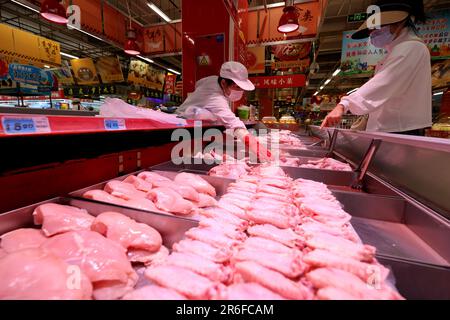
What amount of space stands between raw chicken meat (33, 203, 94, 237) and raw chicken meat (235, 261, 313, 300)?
2.64 feet

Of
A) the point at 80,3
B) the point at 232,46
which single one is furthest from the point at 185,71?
the point at 80,3

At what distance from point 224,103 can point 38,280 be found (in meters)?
2.78

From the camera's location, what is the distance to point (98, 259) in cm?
90

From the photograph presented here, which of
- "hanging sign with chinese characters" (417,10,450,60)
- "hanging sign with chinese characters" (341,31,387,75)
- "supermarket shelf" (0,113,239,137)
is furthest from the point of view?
"hanging sign with chinese characters" (341,31,387,75)

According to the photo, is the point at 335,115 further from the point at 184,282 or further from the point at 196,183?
the point at 184,282

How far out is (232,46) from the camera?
16.1 ft

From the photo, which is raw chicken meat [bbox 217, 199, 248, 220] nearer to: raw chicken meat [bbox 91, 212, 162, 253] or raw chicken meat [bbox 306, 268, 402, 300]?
raw chicken meat [bbox 91, 212, 162, 253]

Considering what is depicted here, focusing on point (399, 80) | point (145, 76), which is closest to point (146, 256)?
point (399, 80)

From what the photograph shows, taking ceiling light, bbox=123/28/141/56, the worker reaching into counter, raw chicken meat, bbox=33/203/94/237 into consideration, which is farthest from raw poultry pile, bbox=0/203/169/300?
ceiling light, bbox=123/28/141/56

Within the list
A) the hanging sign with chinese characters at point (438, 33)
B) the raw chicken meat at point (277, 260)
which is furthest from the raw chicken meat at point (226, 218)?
the hanging sign with chinese characters at point (438, 33)

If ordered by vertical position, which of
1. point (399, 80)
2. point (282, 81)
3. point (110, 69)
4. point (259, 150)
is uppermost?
point (110, 69)

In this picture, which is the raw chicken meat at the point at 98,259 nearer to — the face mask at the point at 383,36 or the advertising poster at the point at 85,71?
the face mask at the point at 383,36

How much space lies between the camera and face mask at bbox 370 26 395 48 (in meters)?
2.49
